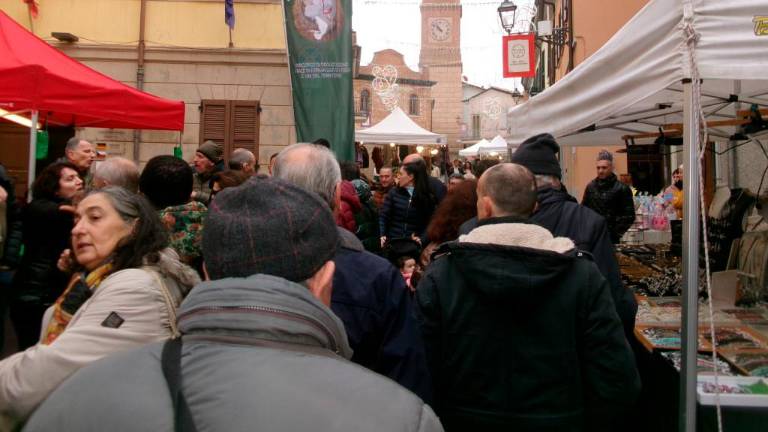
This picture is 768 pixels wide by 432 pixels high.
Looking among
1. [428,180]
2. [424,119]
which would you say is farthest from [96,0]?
[424,119]

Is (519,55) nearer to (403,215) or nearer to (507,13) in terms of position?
(507,13)

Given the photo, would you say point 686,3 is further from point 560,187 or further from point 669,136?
point 669,136

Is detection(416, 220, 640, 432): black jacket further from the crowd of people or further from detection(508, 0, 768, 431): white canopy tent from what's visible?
detection(508, 0, 768, 431): white canopy tent

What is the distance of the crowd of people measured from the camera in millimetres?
900

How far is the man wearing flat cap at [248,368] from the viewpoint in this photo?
2.82ft

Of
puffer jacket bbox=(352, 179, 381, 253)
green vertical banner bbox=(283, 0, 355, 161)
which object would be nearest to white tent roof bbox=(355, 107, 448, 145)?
green vertical banner bbox=(283, 0, 355, 161)

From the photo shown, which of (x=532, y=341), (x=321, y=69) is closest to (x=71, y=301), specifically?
(x=532, y=341)

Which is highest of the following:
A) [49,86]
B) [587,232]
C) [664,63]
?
[49,86]

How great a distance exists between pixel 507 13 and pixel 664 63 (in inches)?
421

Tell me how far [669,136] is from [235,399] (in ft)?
16.6

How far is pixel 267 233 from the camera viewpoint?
3.67ft

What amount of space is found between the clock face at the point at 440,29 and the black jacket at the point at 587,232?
6610 cm

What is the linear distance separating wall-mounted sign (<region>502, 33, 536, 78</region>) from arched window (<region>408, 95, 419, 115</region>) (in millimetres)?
48158

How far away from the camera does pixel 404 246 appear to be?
179 inches
